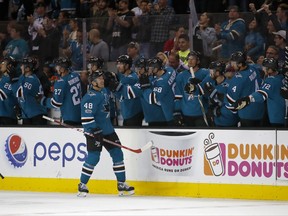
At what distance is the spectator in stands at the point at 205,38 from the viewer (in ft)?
54.2

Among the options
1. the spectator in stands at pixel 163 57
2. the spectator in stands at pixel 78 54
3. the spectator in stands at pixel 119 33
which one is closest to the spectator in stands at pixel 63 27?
the spectator in stands at pixel 78 54

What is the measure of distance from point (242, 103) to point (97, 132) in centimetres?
203

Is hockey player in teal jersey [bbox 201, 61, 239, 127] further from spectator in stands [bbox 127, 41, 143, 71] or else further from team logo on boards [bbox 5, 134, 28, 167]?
team logo on boards [bbox 5, 134, 28, 167]

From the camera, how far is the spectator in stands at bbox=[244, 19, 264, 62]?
1608 centimetres

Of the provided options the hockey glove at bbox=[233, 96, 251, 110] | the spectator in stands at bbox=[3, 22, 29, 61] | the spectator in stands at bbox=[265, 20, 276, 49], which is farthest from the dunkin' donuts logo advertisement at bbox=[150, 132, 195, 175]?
the spectator in stands at bbox=[3, 22, 29, 61]

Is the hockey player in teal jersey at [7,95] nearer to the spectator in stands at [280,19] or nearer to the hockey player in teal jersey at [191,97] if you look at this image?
the hockey player in teal jersey at [191,97]

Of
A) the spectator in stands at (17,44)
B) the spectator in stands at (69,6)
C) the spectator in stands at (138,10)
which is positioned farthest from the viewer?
the spectator in stands at (69,6)

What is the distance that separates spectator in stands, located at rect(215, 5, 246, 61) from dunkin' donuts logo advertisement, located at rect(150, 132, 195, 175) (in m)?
1.39

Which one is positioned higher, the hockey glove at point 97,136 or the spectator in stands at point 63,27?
the spectator in stands at point 63,27

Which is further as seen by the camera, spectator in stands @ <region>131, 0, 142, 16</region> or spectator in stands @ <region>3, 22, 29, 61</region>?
spectator in stands @ <region>131, 0, 142, 16</region>

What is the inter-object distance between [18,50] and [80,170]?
2616 millimetres

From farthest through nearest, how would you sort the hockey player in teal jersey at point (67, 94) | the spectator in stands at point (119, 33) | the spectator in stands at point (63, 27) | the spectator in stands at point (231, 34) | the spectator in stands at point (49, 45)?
the spectator in stands at point (49, 45)
the spectator in stands at point (63, 27)
the hockey player in teal jersey at point (67, 94)
the spectator in stands at point (119, 33)
the spectator in stands at point (231, 34)

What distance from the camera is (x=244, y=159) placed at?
15.4 metres

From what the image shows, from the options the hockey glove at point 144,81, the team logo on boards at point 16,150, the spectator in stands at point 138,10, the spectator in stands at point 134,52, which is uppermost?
the spectator in stands at point 138,10
